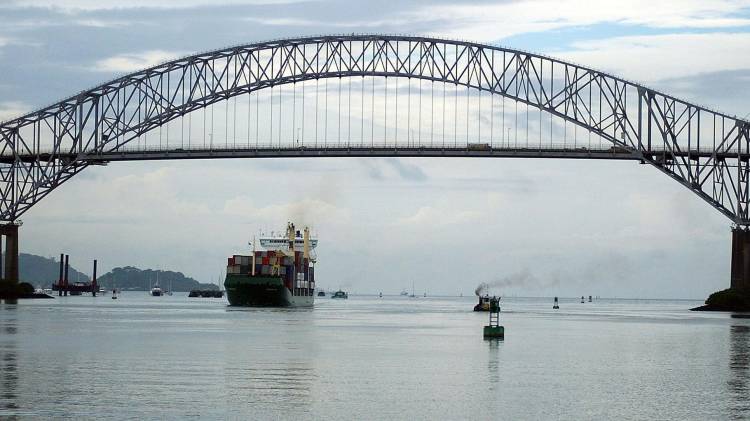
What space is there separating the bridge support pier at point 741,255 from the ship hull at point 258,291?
39.1 meters

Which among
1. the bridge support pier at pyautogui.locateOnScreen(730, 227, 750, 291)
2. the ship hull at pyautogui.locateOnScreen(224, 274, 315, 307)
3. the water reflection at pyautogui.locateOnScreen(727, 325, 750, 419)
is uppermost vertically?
the bridge support pier at pyautogui.locateOnScreen(730, 227, 750, 291)

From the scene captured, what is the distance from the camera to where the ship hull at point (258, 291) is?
11256 centimetres

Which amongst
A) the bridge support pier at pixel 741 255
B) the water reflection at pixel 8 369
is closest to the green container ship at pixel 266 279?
the bridge support pier at pixel 741 255

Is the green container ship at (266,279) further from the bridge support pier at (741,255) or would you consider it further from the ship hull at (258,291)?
the bridge support pier at (741,255)

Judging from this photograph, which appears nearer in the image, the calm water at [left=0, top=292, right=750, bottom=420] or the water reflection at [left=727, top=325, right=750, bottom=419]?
the calm water at [left=0, top=292, right=750, bottom=420]

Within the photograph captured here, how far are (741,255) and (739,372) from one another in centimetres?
7346

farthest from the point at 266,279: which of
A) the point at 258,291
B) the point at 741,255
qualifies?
the point at 741,255

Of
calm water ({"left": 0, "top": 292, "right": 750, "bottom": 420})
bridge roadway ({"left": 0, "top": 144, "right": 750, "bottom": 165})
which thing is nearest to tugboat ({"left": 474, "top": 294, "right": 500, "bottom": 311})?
bridge roadway ({"left": 0, "top": 144, "right": 750, "bottom": 165})

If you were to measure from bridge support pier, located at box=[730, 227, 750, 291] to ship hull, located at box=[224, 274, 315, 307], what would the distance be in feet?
128

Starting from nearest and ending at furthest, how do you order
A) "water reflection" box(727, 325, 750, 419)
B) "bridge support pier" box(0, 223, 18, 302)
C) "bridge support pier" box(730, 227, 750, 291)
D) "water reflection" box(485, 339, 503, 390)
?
"water reflection" box(727, 325, 750, 419)
"water reflection" box(485, 339, 503, 390)
"bridge support pier" box(730, 227, 750, 291)
"bridge support pier" box(0, 223, 18, 302)

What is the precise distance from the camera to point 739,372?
38.4 m

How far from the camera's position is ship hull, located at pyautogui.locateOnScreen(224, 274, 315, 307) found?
113 metres

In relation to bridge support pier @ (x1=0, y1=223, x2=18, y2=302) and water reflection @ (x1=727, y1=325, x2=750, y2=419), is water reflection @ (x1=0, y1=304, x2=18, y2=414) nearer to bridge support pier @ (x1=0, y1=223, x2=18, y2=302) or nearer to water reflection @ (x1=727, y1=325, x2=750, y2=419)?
water reflection @ (x1=727, y1=325, x2=750, y2=419)

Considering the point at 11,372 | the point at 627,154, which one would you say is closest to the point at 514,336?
the point at 11,372
